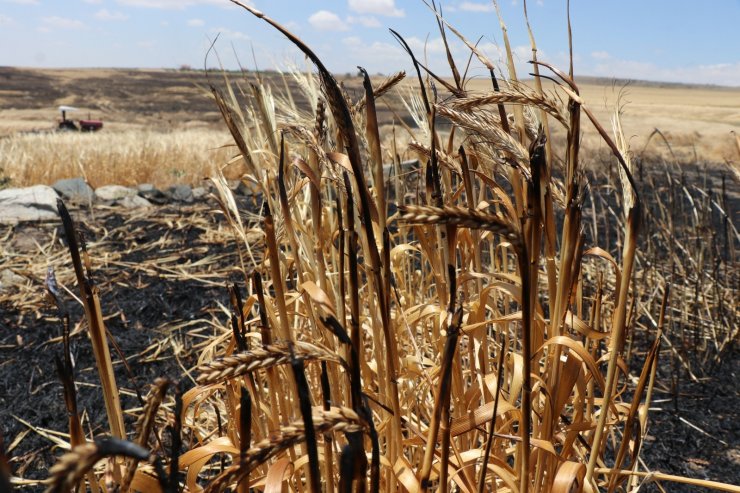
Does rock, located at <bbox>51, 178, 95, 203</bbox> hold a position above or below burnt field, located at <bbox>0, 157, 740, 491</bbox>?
above

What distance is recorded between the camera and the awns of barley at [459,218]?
0.46m

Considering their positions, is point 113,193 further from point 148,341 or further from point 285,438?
point 285,438

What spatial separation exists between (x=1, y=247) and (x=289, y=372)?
9.94 ft

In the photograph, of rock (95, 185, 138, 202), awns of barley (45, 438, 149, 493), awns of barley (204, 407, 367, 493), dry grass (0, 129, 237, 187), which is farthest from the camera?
dry grass (0, 129, 237, 187)

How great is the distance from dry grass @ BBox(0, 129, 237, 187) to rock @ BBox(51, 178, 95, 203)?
351 millimetres

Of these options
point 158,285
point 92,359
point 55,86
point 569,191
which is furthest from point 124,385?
point 55,86

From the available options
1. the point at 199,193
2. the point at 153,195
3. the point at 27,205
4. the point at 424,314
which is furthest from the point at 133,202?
the point at 424,314

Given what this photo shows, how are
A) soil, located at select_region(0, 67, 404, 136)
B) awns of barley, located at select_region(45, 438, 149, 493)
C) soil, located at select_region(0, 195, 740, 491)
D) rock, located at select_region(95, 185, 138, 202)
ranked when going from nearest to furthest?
awns of barley, located at select_region(45, 438, 149, 493) < soil, located at select_region(0, 195, 740, 491) < rock, located at select_region(95, 185, 138, 202) < soil, located at select_region(0, 67, 404, 136)

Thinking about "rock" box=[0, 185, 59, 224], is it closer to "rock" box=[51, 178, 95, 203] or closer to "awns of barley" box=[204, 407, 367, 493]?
"rock" box=[51, 178, 95, 203]

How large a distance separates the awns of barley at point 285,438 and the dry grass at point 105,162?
14.5 feet

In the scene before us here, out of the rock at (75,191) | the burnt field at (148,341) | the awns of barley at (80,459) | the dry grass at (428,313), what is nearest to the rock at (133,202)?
the rock at (75,191)

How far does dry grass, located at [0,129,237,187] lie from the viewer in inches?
199

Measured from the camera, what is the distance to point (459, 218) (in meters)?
0.48

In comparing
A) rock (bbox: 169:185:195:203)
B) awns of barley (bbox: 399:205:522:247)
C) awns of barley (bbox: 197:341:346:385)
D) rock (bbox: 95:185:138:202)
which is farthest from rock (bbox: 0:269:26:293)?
awns of barley (bbox: 399:205:522:247)
